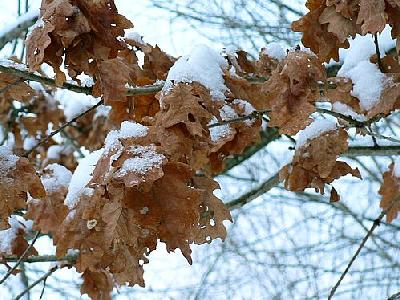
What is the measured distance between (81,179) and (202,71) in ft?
1.41

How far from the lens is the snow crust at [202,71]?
1.51m

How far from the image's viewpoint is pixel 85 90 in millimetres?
1650

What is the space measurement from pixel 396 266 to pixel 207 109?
3983mm

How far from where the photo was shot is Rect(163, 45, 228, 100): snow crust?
1.51 meters

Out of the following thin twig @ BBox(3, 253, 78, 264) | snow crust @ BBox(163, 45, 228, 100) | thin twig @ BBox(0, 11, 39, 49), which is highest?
thin twig @ BBox(0, 11, 39, 49)

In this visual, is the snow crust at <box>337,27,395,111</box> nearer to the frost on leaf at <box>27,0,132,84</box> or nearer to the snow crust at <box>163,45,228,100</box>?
the snow crust at <box>163,45,228,100</box>

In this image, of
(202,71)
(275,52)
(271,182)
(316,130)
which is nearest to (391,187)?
(271,182)

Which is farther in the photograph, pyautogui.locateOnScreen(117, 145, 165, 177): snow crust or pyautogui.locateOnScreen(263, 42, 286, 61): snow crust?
pyautogui.locateOnScreen(263, 42, 286, 61): snow crust

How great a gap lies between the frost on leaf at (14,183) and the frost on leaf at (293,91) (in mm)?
600

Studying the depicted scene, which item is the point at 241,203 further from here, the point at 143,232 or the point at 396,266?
the point at 396,266

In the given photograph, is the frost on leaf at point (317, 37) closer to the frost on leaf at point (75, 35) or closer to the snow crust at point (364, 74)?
the snow crust at point (364, 74)

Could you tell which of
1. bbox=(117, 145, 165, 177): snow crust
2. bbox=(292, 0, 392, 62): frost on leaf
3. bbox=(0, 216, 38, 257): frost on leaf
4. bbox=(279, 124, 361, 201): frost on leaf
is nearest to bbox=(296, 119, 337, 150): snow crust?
bbox=(279, 124, 361, 201): frost on leaf

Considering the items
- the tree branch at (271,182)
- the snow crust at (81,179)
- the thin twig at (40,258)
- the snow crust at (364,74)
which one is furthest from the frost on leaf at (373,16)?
the thin twig at (40,258)

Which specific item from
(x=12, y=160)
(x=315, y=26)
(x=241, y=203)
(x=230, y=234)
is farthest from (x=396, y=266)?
(x=12, y=160)
